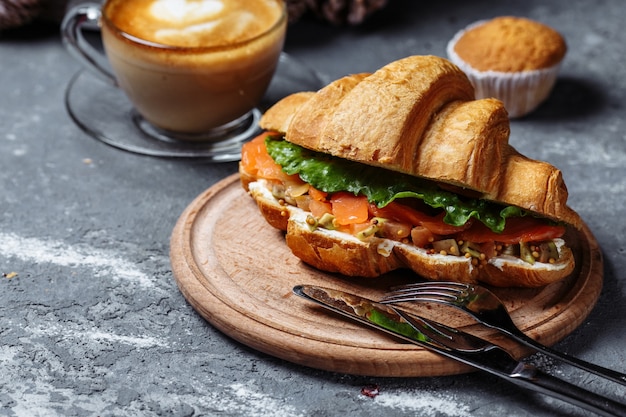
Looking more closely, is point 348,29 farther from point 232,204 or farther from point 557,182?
point 557,182

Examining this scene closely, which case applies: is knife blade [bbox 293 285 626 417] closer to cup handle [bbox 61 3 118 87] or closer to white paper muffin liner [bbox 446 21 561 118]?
white paper muffin liner [bbox 446 21 561 118]

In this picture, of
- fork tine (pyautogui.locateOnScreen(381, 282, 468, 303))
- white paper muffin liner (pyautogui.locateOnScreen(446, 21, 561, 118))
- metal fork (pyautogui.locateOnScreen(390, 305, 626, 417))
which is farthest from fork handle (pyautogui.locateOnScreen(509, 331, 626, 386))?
white paper muffin liner (pyautogui.locateOnScreen(446, 21, 561, 118))

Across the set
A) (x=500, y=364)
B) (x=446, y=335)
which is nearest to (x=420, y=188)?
(x=446, y=335)

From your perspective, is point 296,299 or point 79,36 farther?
point 79,36

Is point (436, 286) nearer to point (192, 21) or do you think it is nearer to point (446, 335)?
point (446, 335)

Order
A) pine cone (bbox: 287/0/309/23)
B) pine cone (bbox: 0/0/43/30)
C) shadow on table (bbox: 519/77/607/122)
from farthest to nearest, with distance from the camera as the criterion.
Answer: pine cone (bbox: 287/0/309/23) → pine cone (bbox: 0/0/43/30) → shadow on table (bbox: 519/77/607/122)

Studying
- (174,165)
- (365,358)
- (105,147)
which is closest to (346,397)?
(365,358)

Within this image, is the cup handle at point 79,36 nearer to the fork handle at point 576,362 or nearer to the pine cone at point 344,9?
the pine cone at point 344,9
